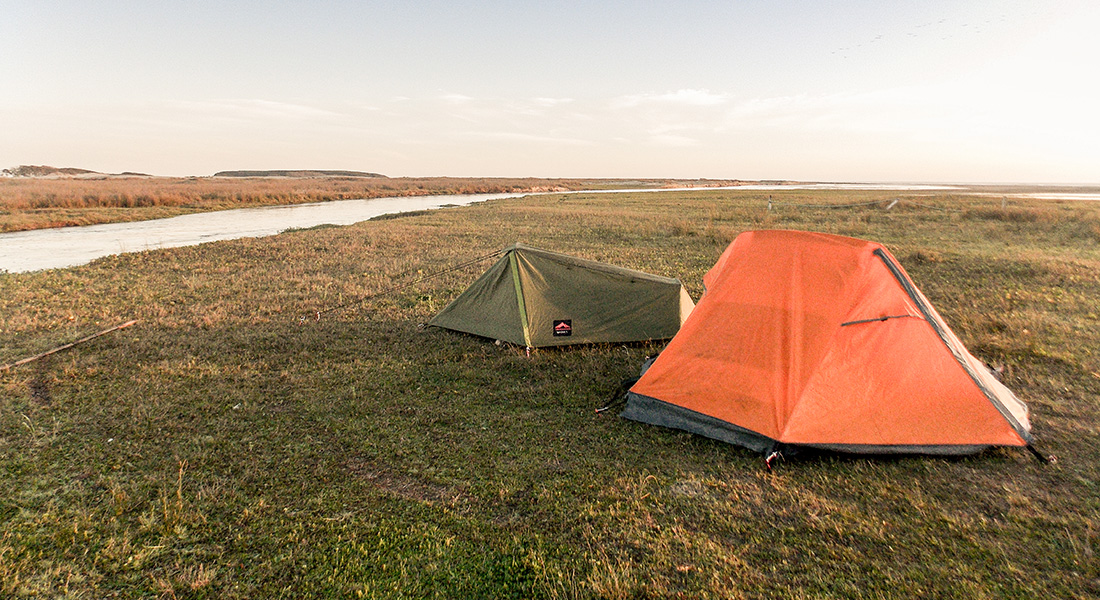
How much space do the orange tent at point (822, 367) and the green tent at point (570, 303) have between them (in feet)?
8.18

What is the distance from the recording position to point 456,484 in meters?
4.72

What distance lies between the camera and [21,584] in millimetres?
3479

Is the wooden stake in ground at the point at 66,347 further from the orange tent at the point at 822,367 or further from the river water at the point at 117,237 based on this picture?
the river water at the point at 117,237

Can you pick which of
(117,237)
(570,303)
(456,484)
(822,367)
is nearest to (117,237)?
(117,237)

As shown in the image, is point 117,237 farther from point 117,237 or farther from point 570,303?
point 570,303

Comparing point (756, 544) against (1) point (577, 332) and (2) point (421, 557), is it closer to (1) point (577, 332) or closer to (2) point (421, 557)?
(2) point (421, 557)

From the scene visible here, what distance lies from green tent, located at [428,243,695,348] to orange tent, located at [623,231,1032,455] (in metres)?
2.49

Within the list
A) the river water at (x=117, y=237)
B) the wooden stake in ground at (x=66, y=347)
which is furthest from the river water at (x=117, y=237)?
the wooden stake in ground at (x=66, y=347)

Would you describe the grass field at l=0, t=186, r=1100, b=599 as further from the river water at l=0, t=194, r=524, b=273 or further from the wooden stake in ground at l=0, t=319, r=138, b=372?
the river water at l=0, t=194, r=524, b=273

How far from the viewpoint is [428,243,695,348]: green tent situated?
830 cm

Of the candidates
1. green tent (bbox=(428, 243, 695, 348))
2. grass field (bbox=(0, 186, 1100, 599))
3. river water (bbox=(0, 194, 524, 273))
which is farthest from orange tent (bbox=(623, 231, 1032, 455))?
river water (bbox=(0, 194, 524, 273))

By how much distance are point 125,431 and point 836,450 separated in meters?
7.12

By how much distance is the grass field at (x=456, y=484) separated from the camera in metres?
3.59

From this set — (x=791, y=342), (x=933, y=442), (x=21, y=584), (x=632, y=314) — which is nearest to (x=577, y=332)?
(x=632, y=314)
